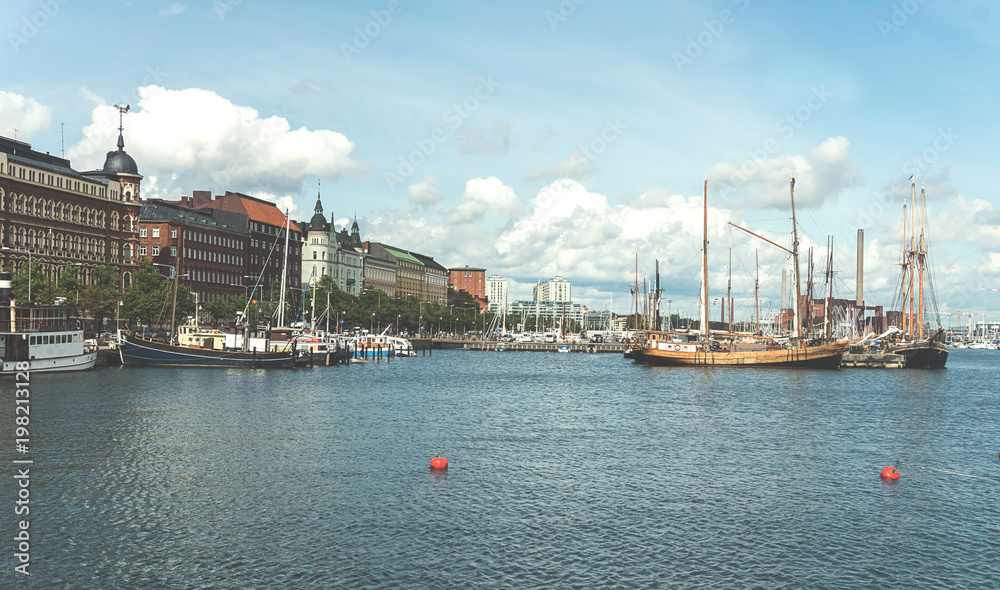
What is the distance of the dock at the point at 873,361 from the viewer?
143 meters

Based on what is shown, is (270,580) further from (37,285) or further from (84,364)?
(37,285)

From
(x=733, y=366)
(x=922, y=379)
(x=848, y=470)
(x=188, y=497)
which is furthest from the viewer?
(x=733, y=366)

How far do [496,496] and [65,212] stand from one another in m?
134

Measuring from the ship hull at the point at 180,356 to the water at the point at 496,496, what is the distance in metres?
36.3

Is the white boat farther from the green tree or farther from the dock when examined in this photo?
the dock

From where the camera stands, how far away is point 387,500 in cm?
3612

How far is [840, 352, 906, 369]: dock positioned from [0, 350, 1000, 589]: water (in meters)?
75.1

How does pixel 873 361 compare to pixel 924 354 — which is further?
pixel 873 361

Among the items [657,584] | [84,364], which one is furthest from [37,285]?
[657,584]

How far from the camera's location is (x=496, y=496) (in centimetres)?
3719

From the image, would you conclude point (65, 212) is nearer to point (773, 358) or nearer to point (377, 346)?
point (377, 346)

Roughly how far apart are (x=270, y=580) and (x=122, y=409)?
40.5m

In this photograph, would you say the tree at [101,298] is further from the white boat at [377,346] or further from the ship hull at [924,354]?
the ship hull at [924,354]

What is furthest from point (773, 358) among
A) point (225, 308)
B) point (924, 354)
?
point (225, 308)
